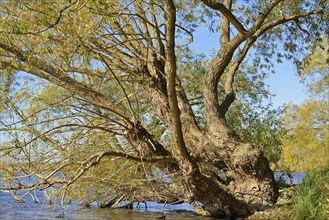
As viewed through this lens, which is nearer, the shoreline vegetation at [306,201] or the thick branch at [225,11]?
the thick branch at [225,11]

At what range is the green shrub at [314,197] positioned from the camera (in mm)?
9523

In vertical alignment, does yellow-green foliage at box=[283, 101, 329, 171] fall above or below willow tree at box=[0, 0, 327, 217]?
above

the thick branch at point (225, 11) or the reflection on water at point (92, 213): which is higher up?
the thick branch at point (225, 11)

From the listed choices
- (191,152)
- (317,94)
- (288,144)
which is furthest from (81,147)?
(288,144)

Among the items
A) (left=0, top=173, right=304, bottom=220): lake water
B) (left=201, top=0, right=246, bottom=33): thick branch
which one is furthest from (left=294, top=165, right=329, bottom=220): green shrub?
(left=201, top=0, right=246, bottom=33): thick branch

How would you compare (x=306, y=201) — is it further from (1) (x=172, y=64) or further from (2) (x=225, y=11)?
(2) (x=225, y=11)

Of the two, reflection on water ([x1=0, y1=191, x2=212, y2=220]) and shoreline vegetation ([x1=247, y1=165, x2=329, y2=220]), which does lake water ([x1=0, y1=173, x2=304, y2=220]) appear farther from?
shoreline vegetation ([x1=247, y1=165, x2=329, y2=220])

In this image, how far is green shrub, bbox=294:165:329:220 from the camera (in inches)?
375

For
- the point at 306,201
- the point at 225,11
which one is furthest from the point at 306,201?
the point at 225,11

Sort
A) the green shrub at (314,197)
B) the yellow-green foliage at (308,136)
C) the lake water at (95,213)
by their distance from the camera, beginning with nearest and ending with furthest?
1. the green shrub at (314,197)
2. the lake water at (95,213)
3. the yellow-green foliage at (308,136)

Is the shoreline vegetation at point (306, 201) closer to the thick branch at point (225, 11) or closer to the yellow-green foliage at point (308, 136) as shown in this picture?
the thick branch at point (225, 11)

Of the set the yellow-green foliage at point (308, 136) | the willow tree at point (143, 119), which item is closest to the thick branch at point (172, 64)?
the willow tree at point (143, 119)

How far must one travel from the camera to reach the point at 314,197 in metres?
9.95

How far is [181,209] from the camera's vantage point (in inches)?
620
